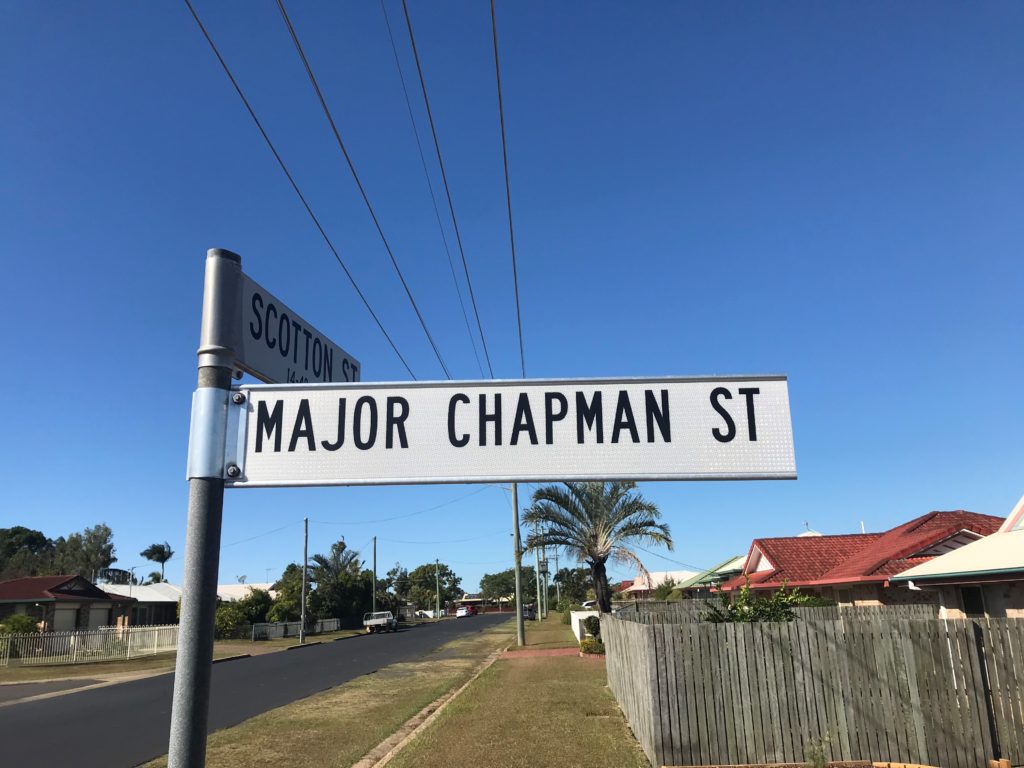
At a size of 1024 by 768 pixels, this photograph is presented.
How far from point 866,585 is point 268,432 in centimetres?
2163

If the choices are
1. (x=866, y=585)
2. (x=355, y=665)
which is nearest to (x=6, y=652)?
(x=355, y=665)

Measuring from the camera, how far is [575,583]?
7975 cm

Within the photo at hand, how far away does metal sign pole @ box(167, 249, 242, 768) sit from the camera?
231 centimetres

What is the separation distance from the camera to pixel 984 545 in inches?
533

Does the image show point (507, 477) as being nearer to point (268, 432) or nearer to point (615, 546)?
point (268, 432)

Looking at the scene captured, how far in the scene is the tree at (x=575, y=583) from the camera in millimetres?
73875

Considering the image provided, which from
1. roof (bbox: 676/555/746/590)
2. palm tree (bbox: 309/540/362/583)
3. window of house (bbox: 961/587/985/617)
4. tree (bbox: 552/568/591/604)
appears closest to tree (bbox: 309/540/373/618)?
palm tree (bbox: 309/540/362/583)

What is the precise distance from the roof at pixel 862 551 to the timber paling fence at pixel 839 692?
575cm

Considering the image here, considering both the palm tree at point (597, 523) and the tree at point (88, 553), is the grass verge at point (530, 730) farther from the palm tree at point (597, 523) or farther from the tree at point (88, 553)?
the tree at point (88, 553)

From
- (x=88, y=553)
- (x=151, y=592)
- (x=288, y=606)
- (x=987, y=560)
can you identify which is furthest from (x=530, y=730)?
(x=88, y=553)

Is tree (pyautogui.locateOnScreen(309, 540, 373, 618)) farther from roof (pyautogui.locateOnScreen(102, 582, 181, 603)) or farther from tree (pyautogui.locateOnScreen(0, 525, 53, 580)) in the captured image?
tree (pyautogui.locateOnScreen(0, 525, 53, 580))

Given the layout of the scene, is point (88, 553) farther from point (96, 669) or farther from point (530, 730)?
point (530, 730)

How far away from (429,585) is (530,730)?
10527 centimetres

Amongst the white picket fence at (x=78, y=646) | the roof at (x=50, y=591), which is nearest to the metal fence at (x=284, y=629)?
the roof at (x=50, y=591)
